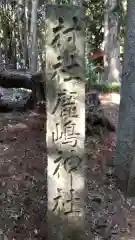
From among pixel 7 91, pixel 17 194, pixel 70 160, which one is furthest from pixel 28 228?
pixel 7 91

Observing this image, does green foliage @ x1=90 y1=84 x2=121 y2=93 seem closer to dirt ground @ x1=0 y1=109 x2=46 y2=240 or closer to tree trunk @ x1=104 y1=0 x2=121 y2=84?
tree trunk @ x1=104 y1=0 x2=121 y2=84

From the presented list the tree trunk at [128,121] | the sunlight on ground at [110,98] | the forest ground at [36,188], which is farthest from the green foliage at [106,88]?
the tree trunk at [128,121]

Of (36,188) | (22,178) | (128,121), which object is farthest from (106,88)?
(36,188)

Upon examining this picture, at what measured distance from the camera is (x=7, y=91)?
7.55 meters

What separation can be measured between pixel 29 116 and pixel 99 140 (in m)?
1.42

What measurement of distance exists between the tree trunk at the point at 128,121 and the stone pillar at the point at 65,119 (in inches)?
59.9

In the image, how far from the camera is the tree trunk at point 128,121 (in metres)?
4.34

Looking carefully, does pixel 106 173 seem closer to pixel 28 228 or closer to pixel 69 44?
pixel 28 228

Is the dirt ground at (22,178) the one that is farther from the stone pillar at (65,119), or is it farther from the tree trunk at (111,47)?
the tree trunk at (111,47)

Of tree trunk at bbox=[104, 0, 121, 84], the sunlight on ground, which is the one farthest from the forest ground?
tree trunk at bbox=[104, 0, 121, 84]

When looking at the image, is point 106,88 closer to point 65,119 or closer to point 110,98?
point 110,98

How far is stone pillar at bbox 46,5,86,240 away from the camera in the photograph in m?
2.88

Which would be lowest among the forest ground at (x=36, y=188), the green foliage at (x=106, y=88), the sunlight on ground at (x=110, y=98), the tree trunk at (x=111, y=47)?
the forest ground at (x=36, y=188)

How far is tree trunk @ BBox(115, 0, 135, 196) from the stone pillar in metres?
1.52
